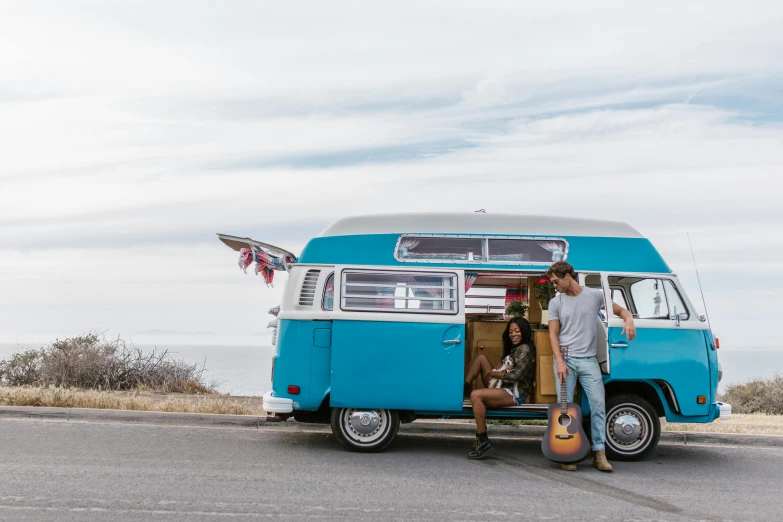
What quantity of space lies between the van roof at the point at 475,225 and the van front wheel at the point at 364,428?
6.50ft

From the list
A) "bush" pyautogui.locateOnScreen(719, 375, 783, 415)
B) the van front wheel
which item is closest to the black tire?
the van front wheel

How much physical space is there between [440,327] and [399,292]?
598mm

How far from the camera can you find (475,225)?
9.30m

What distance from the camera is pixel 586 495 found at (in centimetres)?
725

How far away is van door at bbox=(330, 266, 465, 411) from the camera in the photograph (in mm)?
8992

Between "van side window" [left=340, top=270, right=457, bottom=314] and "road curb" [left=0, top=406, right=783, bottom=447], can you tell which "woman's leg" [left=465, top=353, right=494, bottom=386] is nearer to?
"van side window" [left=340, top=270, right=457, bottom=314]

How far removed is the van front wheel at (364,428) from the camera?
914 centimetres

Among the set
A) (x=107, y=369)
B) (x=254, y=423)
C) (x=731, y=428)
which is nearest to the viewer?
(x=254, y=423)

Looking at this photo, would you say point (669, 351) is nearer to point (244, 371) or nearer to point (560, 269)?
point (560, 269)

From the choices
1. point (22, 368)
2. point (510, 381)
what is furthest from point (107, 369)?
point (510, 381)

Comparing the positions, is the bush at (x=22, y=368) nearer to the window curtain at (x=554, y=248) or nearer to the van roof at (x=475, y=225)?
the van roof at (x=475, y=225)

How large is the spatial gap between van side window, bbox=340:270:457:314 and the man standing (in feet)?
3.82

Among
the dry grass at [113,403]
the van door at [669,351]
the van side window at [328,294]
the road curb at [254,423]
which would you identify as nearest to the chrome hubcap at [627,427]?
the van door at [669,351]

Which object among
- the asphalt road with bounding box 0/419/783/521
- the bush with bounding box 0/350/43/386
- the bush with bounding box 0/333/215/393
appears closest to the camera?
the asphalt road with bounding box 0/419/783/521
